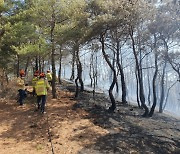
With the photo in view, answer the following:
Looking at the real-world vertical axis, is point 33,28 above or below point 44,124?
above

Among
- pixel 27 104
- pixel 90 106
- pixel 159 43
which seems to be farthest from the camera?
pixel 159 43

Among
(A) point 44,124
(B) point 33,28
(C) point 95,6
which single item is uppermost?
(C) point 95,6

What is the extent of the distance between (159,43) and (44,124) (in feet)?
46.4

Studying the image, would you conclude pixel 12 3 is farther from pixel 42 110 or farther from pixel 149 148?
pixel 149 148

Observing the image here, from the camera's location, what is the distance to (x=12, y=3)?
701 inches

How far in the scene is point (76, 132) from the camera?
38.5 feet

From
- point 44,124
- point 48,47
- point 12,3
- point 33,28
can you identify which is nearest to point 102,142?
point 44,124

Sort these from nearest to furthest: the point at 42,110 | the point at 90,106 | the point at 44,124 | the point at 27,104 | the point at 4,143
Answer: the point at 4,143 < the point at 44,124 < the point at 42,110 < the point at 27,104 < the point at 90,106

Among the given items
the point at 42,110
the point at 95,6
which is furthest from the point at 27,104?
the point at 95,6

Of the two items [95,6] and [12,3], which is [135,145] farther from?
[12,3]

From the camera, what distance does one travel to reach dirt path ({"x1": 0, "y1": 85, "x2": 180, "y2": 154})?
33.3 feet

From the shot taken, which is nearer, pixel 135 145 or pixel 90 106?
pixel 135 145

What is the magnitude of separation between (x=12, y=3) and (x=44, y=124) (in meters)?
9.28

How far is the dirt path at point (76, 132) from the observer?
10148 mm
